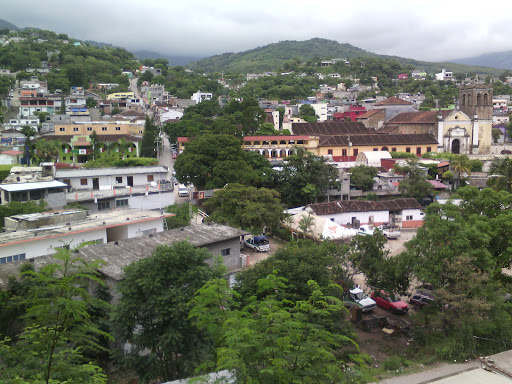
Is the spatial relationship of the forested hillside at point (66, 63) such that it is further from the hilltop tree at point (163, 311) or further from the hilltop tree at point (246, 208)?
the hilltop tree at point (163, 311)

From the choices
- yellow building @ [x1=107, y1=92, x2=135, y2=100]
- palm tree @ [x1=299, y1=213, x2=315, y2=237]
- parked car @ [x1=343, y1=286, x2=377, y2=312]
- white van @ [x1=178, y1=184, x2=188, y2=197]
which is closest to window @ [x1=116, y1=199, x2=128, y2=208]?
white van @ [x1=178, y1=184, x2=188, y2=197]

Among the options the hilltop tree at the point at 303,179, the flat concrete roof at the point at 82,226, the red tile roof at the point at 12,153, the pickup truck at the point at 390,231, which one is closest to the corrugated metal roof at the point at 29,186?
the flat concrete roof at the point at 82,226

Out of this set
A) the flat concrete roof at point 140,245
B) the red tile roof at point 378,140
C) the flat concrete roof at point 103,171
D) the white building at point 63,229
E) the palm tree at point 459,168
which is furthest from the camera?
the red tile roof at point 378,140

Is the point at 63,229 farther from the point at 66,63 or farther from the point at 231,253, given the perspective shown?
the point at 66,63

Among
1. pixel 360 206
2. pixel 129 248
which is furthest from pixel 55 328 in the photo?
pixel 360 206

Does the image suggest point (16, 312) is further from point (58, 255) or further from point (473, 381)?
point (473, 381)

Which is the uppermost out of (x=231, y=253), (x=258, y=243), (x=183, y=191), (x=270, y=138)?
(x=270, y=138)
